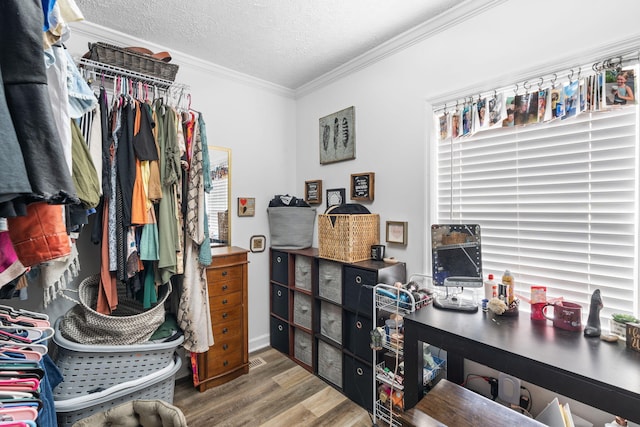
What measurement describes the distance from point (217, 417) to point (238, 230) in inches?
55.9

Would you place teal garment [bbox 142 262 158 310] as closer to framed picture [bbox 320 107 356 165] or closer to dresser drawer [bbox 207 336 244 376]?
dresser drawer [bbox 207 336 244 376]

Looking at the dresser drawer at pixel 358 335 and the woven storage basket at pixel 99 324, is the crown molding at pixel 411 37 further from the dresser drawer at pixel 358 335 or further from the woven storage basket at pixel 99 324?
the woven storage basket at pixel 99 324

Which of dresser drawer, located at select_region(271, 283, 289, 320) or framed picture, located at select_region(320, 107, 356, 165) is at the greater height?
framed picture, located at select_region(320, 107, 356, 165)

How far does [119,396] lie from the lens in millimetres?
1589

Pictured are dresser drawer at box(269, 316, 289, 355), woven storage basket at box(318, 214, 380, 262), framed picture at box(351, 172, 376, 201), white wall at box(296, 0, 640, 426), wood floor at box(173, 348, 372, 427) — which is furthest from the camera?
dresser drawer at box(269, 316, 289, 355)

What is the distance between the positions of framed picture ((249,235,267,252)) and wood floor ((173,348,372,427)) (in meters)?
1.04

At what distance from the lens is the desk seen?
4.25 ft

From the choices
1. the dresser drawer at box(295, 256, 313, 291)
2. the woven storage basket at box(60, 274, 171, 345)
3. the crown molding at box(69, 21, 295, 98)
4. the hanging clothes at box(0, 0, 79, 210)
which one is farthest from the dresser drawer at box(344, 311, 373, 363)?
the crown molding at box(69, 21, 295, 98)

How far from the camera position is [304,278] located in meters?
2.52

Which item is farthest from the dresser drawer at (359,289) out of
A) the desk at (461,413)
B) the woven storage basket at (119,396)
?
the woven storage basket at (119,396)

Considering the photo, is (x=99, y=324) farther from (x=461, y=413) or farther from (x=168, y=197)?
(x=461, y=413)

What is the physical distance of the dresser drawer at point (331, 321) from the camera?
2205 millimetres

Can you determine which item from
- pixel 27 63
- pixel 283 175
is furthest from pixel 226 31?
pixel 27 63

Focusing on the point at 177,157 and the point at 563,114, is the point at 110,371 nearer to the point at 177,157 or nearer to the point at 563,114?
the point at 177,157
